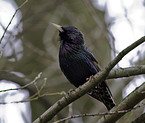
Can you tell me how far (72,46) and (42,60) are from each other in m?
2.72

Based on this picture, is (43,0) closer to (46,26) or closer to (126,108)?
(46,26)

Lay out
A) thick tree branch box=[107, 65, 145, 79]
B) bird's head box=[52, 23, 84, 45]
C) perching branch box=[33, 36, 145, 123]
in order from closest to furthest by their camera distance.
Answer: perching branch box=[33, 36, 145, 123]
thick tree branch box=[107, 65, 145, 79]
bird's head box=[52, 23, 84, 45]

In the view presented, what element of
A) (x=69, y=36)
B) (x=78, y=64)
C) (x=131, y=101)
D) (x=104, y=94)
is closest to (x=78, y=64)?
(x=78, y=64)

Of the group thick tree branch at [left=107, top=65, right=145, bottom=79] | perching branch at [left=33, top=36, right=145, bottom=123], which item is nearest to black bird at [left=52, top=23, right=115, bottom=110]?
thick tree branch at [left=107, top=65, right=145, bottom=79]

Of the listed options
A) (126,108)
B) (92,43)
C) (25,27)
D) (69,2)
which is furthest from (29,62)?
(126,108)

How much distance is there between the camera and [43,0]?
27.3 feet

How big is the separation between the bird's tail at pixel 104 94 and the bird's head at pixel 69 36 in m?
0.96

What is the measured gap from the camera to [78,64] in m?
4.61

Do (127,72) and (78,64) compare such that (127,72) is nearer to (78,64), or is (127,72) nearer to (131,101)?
(131,101)

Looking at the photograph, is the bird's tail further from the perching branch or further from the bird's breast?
the perching branch

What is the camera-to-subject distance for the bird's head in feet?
16.1

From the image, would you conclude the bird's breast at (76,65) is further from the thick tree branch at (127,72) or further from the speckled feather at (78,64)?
the thick tree branch at (127,72)

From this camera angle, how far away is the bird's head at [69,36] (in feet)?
16.1

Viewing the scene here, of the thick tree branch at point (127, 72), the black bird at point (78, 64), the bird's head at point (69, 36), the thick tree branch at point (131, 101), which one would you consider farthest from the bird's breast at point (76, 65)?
the thick tree branch at point (131, 101)
